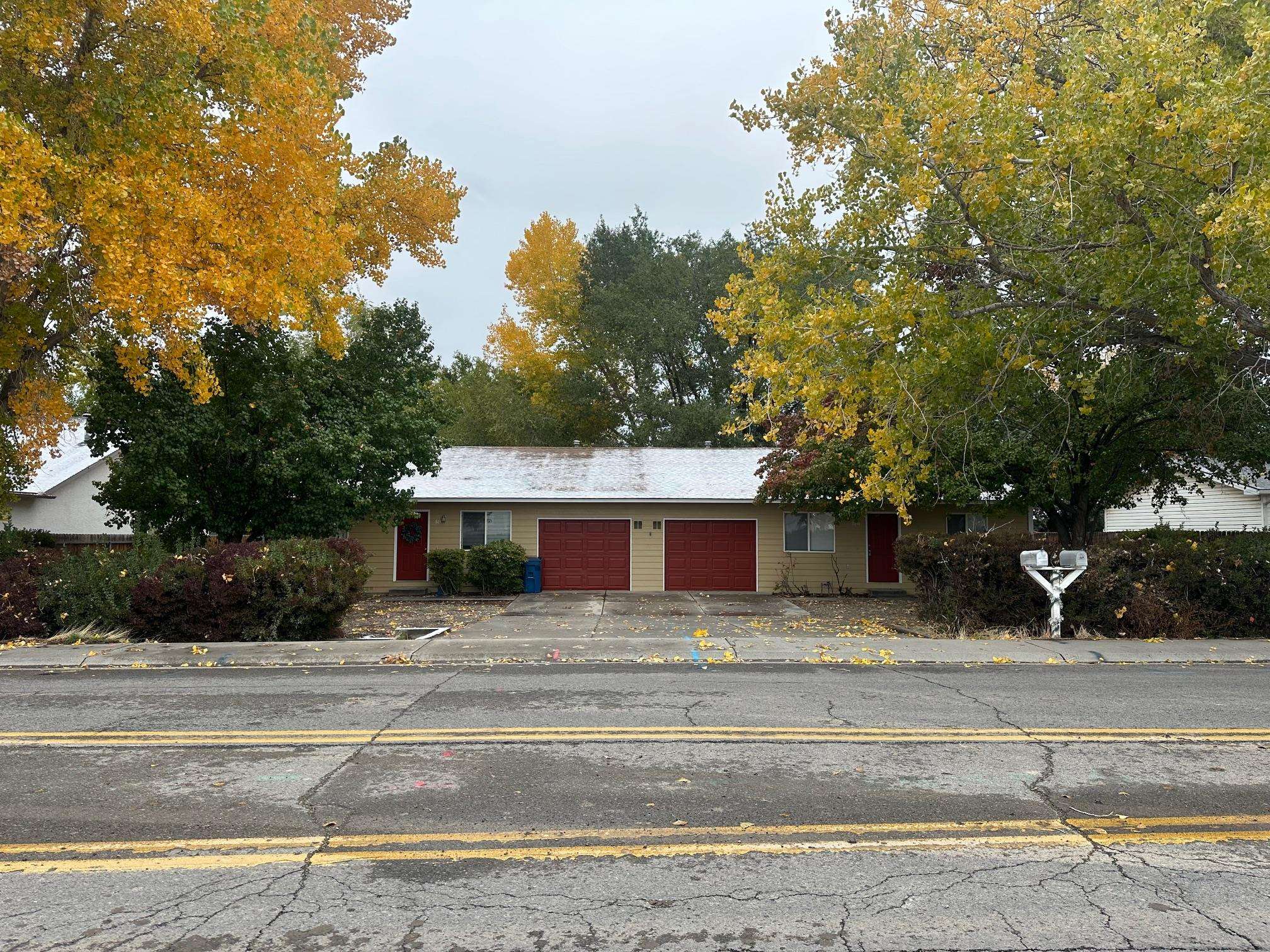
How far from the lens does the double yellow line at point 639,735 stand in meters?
6.48

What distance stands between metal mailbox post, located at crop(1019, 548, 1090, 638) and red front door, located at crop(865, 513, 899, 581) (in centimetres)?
1171

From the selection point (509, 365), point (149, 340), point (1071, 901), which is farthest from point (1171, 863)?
point (509, 365)

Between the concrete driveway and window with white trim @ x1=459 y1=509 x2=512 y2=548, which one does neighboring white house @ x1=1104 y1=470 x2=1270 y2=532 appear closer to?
the concrete driveway

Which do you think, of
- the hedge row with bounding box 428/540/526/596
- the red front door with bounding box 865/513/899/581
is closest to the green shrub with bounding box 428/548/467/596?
the hedge row with bounding box 428/540/526/596

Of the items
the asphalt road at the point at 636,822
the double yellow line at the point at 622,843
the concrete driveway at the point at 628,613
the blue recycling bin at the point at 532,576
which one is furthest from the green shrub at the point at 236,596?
the blue recycling bin at the point at 532,576

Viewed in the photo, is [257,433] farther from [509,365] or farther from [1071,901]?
[509,365]

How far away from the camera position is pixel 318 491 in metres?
16.8

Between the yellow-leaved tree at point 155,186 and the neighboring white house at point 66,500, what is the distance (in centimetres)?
1014

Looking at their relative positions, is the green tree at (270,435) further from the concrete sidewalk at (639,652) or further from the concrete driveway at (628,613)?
the concrete sidewalk at (639,652)

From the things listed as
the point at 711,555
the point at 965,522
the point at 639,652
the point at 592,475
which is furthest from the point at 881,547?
the point at 639,652

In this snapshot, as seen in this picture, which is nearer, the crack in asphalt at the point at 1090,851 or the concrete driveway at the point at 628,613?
the crack in asphalt at the point at 1090,851

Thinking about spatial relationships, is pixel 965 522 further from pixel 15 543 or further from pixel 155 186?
pixel 15 543

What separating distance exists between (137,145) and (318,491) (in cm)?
645

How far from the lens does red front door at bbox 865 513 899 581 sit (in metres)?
25.0
